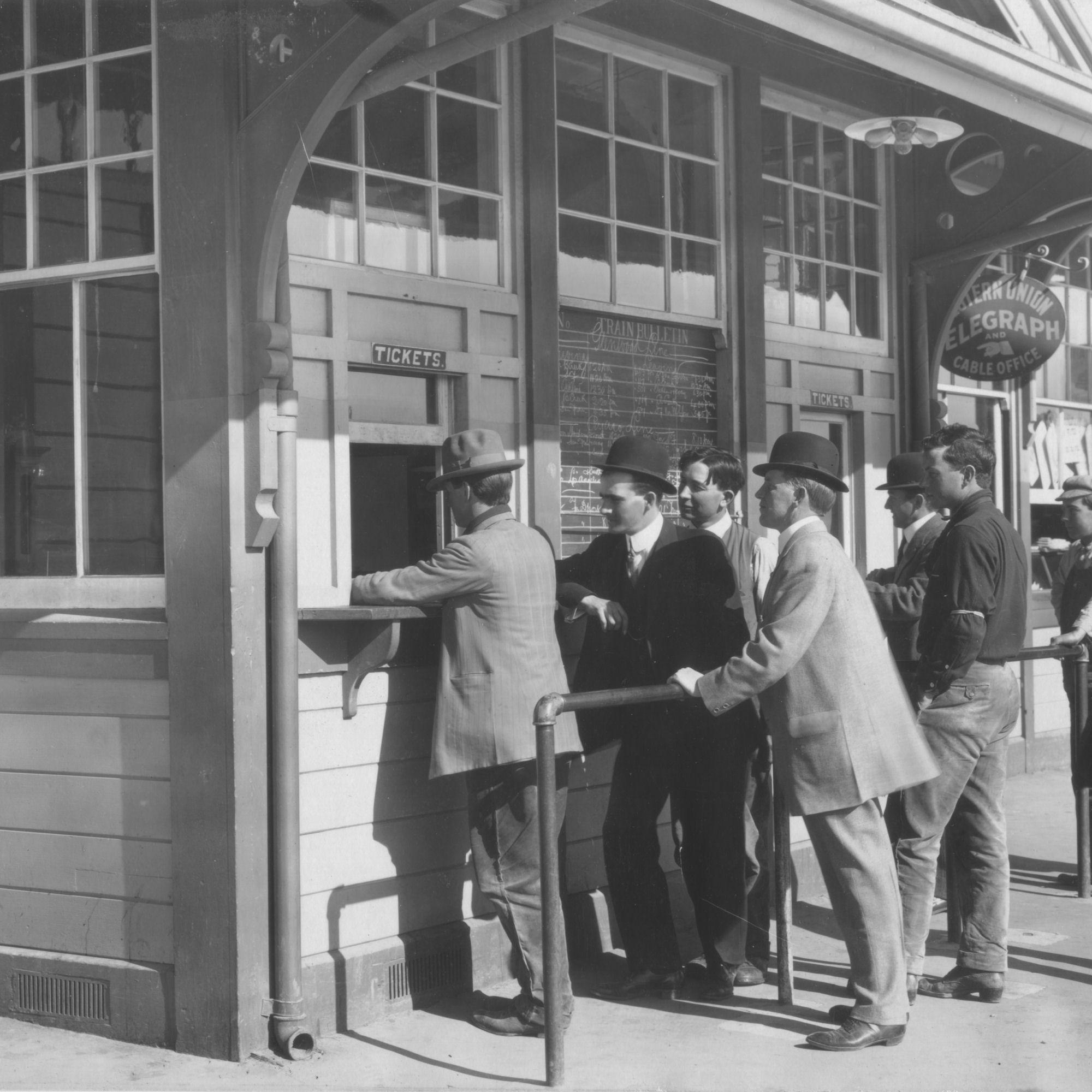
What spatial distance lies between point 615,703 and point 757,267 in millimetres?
3930

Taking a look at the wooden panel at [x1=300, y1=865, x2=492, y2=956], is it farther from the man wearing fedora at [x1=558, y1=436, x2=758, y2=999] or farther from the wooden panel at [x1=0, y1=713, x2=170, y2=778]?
the wooden panel at [x1=0, y1=713, x2=170, y2=778]

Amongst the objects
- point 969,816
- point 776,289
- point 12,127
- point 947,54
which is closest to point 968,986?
point 969,816

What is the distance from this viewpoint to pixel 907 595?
622cm

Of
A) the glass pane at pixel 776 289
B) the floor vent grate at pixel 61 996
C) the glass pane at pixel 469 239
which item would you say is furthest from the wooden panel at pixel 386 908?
the glass pane at pixel 776 289

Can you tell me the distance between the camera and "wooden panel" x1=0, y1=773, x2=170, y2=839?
489 cm

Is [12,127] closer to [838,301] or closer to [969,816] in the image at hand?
[969,816]

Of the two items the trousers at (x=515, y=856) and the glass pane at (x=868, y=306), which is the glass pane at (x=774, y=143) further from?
the trousers at (x=515, y=856)

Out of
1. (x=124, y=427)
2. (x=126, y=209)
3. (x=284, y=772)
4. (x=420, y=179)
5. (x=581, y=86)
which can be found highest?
(x=581, y=86)

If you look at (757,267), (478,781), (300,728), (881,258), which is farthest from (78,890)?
(881,258)

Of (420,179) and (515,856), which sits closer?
(515,856)

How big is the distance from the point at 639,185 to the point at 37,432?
3.39m

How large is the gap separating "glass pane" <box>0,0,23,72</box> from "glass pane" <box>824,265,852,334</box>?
479 cm

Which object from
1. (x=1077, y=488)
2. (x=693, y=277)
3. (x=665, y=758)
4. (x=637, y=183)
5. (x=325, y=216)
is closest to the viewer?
(x=665, y=758)

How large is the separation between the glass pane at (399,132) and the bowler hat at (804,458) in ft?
7.11
